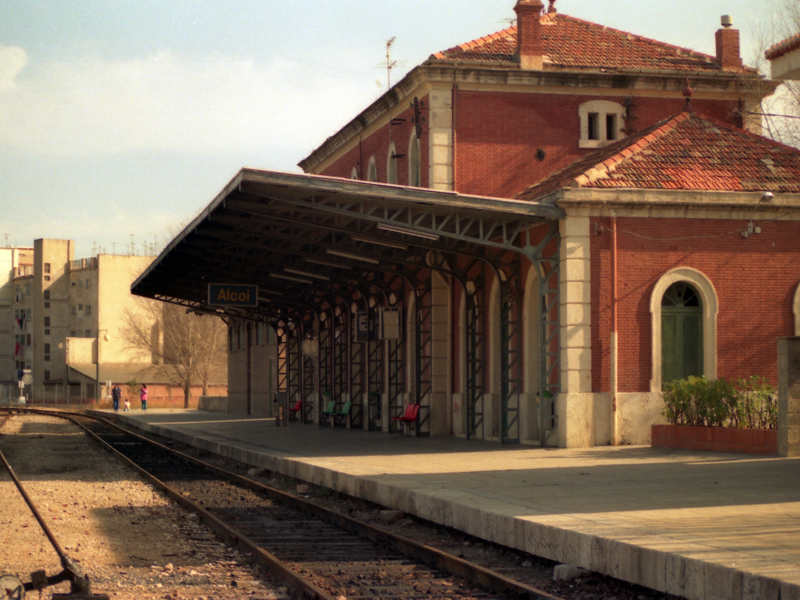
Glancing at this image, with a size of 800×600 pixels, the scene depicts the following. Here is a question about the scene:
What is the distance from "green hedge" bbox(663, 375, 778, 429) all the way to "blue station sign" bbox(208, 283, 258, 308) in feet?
48.2

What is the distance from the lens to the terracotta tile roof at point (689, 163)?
19438 millimetres

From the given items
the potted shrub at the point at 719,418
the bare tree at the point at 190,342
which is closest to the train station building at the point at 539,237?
the potted shrub at the point at 719,418

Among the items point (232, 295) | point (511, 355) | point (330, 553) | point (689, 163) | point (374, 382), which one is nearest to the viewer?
point (330, 553)

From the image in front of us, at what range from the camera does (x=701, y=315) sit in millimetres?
19562

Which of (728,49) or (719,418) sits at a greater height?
(728,49)

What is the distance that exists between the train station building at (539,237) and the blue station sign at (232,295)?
28 cm

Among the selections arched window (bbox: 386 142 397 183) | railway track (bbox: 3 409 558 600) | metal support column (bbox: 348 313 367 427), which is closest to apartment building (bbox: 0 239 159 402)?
metal support column (bbox: 348 313 367 427)

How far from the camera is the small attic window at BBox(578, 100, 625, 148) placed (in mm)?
25406

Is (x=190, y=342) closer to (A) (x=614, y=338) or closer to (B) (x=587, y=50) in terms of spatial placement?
(B) (x=587, y=50)

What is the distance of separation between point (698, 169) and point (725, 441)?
592cm

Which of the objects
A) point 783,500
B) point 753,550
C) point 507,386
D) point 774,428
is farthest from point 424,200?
point 753,550

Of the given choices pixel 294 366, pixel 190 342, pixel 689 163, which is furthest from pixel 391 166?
pixel 190 342

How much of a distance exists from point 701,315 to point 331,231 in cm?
723

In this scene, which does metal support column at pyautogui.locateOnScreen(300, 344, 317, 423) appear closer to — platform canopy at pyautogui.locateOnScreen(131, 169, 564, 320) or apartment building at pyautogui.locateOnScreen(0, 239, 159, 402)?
platform canopy at pyautogui.locateOnScreen(131, 169, 564, 320)
